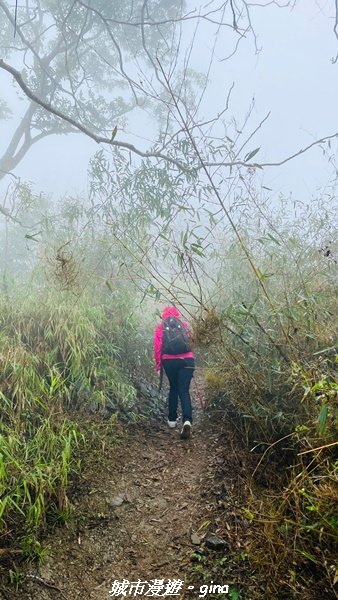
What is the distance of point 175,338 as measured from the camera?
154 inches

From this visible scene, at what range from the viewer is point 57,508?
95.5 inches

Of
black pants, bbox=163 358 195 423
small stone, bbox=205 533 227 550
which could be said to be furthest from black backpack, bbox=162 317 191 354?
small stone, bbox=205 533 227 550

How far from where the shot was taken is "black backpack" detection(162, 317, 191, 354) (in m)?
3.91

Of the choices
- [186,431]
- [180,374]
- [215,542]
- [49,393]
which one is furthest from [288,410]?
[49,393]

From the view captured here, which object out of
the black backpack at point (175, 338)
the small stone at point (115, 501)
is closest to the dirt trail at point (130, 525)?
the small stone at point (115, 501)

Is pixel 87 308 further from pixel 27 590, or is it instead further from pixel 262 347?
pixel 27 590

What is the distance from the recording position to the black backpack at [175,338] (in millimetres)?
3908

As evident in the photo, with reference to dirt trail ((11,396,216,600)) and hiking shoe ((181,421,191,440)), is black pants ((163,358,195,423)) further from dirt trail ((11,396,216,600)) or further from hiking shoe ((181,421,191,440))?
dirt trail ((11,396,216,600))

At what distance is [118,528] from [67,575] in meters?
0.48

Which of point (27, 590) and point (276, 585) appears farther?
point (27, 590)

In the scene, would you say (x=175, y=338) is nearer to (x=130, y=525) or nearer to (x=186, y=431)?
(x=186, y=431)

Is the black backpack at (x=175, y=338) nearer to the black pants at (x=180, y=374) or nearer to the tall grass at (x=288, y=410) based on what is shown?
the black pants at (x=180, y=374)

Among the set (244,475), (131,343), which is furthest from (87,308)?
(244,475)

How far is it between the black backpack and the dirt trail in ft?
3.11
